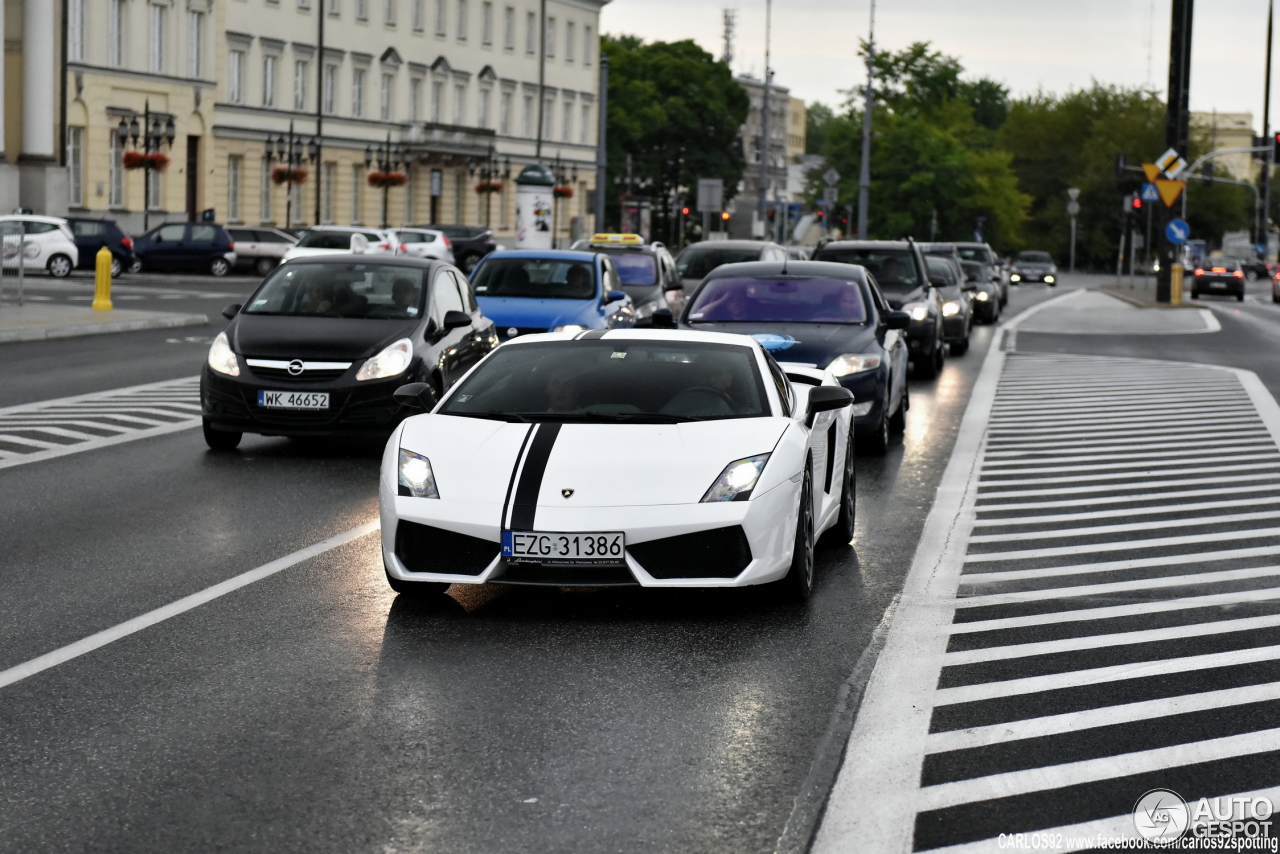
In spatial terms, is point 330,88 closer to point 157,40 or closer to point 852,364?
point 157,40

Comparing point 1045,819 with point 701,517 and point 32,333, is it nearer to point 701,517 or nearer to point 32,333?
point 701,517

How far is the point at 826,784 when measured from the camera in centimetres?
550

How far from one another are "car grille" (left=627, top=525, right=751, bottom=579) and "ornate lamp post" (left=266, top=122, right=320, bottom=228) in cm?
6177

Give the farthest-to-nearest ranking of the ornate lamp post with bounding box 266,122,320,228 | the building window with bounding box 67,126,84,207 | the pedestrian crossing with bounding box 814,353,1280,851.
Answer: the ornate lamp post with bounding box 266,122,320,228 → the building window with bounding box 67,126,84,207 → the pedestrian crossing with bounding box 814,353,1280,851

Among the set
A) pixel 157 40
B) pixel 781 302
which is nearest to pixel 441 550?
pixel 781 302

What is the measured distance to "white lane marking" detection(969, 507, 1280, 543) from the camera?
10539 millimetres

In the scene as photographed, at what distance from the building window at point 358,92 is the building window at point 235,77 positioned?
7.92 meters

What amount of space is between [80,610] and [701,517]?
8.40 ft

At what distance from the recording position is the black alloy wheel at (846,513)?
33.3ft

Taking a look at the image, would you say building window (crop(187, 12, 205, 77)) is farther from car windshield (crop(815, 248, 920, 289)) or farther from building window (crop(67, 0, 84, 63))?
car windshield (crop(815, 248, 920, 289))

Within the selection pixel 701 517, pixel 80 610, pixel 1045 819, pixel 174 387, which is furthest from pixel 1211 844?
pixel 174 387

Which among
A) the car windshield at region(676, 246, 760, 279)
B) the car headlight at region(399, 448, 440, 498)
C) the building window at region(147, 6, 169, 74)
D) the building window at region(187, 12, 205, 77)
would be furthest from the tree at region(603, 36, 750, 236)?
the car headlight at region(399, 448, 440, 498)

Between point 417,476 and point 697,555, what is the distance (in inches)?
48.5

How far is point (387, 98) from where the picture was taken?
78.4 meters
